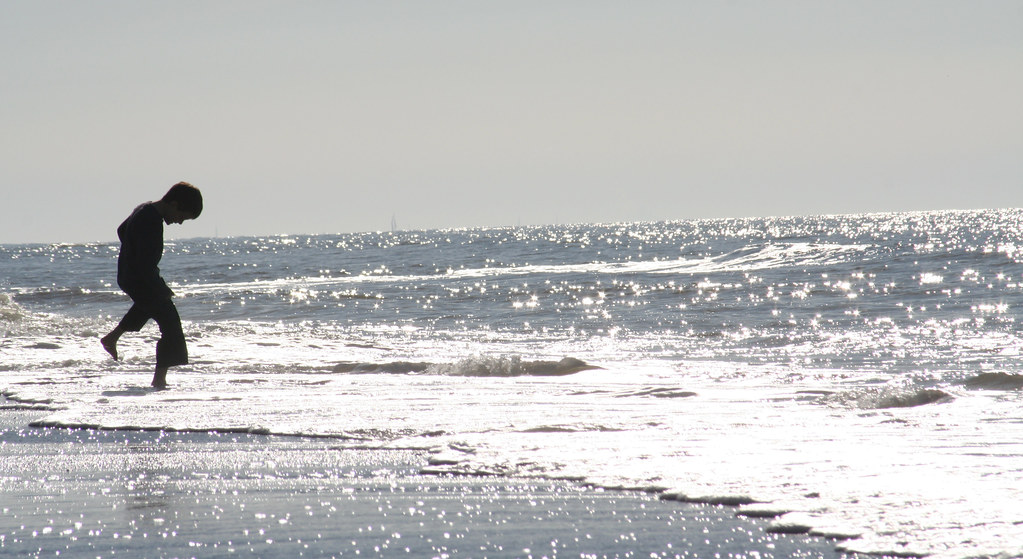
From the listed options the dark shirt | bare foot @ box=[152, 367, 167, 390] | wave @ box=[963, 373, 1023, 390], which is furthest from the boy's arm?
wave @ box=[963, 373, 1023, 390]

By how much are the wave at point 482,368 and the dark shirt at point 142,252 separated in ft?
5.98

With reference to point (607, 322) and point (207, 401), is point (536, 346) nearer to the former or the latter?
point (607, 322)

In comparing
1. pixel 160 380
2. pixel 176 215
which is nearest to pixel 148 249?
pixel 176 215

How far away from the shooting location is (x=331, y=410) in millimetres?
4434

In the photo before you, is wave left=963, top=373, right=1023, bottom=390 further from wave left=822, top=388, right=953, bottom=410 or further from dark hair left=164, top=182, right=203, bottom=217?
dark hair left=164, top=182, right=203, bottom=217

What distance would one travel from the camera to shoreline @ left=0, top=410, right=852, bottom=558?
2.11m

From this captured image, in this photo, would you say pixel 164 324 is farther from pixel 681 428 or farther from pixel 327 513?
pixel 327 513

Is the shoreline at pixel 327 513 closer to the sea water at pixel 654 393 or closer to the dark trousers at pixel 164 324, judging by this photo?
the sea water at pixel 654 393

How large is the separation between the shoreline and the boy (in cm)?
210

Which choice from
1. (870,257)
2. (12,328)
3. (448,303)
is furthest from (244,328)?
(870,257)

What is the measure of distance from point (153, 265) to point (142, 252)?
0.15m

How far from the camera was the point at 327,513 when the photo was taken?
2404 mm

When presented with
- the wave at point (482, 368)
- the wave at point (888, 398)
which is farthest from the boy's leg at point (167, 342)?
the wave at point (888, 398)

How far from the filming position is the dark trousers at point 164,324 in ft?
17.7
